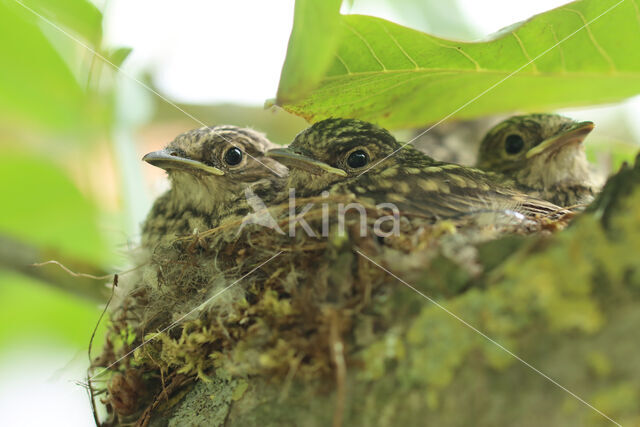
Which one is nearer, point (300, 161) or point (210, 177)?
point (300, 161)

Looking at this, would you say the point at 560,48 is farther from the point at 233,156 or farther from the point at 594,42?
the point at 233,156

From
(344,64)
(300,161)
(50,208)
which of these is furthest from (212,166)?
(50,208)

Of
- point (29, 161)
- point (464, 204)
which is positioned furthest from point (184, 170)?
point (29, 161)

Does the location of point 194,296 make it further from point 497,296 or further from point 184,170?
point 497,296

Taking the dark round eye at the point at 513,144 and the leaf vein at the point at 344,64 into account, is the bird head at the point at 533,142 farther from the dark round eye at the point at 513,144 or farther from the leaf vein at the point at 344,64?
the leaf vein at the point at 344,64

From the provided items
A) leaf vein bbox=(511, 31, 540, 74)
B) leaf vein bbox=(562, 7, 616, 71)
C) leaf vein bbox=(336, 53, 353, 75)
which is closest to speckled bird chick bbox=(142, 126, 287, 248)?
leaf vein bbox=(336, 53, 353, 75)

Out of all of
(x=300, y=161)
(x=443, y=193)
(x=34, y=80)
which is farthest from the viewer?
(x=34, y=80)
